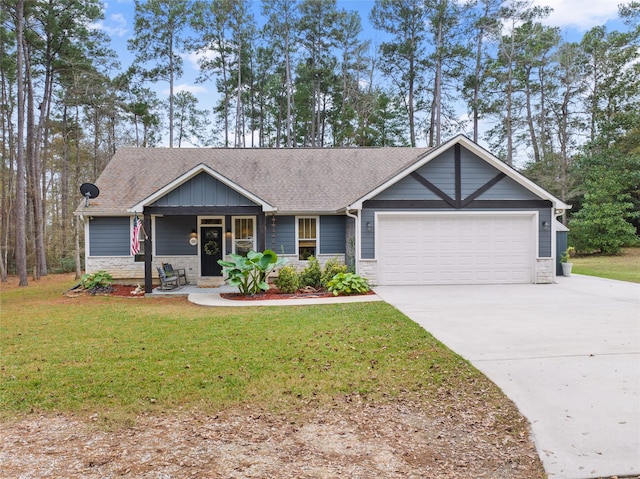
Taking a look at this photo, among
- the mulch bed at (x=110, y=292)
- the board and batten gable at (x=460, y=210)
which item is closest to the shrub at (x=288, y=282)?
the board and batten gable at (x=460, y=210)

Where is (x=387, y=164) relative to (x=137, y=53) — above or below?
below

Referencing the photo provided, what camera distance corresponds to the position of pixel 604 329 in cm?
650

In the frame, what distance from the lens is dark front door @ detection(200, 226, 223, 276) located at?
1310cm

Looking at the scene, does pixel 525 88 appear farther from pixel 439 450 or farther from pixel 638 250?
pixel 439 450

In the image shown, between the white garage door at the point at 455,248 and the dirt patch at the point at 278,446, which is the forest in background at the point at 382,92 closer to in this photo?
the white garage door at the point at 455,248

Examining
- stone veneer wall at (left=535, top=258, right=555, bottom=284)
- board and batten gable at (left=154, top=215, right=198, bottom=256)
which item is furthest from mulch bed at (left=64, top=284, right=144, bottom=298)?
stone veneer wall at (left=535, top=258, right=555, bottom=284)

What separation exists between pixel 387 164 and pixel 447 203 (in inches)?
185

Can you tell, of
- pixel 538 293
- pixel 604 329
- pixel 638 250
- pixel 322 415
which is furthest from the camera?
pixel 638 250

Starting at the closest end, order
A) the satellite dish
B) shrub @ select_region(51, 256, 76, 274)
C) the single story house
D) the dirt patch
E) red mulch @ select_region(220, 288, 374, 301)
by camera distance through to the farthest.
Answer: the dirt patch → red mulch @ select_region(220, 288, 374, 301) → the single story house → the satellite dish → shrub @ select_region(51, 256, 76, 274)

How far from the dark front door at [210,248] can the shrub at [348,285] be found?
4456mm

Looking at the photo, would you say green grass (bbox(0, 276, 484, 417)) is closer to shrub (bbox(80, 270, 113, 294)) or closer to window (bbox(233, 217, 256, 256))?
shrub (bbox(80, 270, 113, 294))

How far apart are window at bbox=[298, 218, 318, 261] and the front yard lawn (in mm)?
6694

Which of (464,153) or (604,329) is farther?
(464,153)

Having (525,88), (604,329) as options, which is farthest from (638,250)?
(604,329)
